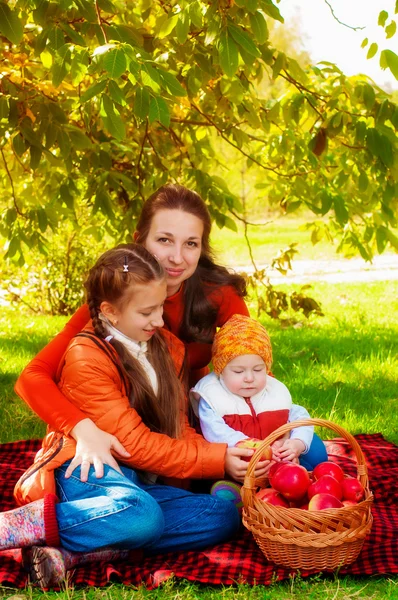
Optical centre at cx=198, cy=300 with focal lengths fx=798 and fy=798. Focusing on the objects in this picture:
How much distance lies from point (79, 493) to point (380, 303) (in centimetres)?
601

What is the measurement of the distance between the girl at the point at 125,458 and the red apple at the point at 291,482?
170 mm

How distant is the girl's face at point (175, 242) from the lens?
3.43m

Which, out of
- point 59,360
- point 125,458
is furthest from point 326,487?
point 59,360

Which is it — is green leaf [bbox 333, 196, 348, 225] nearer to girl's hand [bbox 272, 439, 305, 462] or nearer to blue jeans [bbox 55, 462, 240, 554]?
girl's hand [bbox 272, 439, 305, 462]

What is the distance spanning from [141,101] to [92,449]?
1257 millimetres

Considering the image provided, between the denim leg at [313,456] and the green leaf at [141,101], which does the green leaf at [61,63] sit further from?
the denim leg at [313,456]

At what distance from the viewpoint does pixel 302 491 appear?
108 inches

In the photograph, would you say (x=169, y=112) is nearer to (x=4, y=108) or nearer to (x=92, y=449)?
(x=4, y=108)

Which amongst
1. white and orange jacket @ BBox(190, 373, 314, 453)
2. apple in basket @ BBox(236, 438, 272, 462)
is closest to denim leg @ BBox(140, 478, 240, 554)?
apple in basket @ BBox(236, 438, 272, 462)

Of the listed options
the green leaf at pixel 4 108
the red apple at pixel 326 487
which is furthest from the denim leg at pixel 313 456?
the green leaf at pixel 4 108

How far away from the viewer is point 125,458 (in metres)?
2.90

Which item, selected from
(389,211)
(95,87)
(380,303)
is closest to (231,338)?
(95,87)

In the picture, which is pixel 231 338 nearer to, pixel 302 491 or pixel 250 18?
pixel 302 491

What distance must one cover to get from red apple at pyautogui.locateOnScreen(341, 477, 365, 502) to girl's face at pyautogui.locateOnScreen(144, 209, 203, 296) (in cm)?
117
